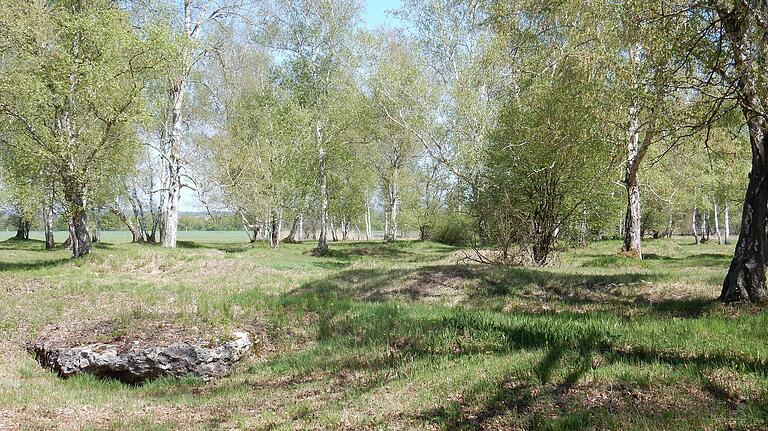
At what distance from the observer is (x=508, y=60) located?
17.1m

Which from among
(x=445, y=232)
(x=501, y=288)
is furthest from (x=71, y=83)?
(x=445, y=232)

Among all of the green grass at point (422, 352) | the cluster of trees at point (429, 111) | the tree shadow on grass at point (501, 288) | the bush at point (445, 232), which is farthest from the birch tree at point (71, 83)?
the bush at point (445, 232)

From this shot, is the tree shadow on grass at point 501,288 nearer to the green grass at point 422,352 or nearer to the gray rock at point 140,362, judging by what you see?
the green grass at point 422,352

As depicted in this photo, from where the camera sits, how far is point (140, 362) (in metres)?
9.03

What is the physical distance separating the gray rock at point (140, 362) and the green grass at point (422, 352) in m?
0.30

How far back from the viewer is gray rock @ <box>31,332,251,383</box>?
29.6ft

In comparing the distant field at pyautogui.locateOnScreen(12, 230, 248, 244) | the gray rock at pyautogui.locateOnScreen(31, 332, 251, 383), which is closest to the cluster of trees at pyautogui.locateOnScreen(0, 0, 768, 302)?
the gray rock at pyautogui.locateOnScreen(31, 332, 251, 383)

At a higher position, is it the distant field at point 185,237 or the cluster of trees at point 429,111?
the cluster of trees at point 429,111

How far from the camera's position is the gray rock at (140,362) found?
902 cm

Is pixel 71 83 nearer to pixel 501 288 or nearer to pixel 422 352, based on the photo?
pixel 501 288

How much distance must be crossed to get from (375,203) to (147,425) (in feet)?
206

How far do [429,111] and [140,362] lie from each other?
882 inches

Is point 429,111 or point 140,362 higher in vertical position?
point 429,111

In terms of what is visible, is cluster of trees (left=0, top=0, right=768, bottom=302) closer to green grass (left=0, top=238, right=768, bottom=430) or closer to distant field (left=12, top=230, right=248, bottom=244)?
green grass (left=0, top=238, right=768, bottom=430)
